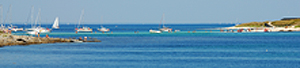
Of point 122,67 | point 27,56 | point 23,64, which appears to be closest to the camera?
point 122,67

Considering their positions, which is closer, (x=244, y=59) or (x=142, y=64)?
(x=142, y=64)

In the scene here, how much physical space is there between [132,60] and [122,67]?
707cm

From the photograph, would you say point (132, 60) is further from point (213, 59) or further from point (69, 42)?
point (69, 42)

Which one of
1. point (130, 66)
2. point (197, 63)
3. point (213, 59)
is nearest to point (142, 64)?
point (130, 66)

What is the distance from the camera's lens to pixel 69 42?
8644 cm

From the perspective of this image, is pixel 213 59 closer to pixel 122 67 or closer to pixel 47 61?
pixel 122 67

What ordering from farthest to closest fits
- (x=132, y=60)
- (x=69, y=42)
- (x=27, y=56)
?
1. (x=69, y=42)
2. (x=27, y=56)
3. (x=132, y=60)

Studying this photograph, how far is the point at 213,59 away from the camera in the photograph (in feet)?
171

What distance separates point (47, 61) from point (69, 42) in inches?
1434

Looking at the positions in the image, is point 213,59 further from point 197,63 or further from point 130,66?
point 130,66

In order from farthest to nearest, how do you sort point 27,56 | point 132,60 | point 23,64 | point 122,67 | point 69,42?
point 69,42
point 27,56
point 132,60
point 23,64
point 122,67

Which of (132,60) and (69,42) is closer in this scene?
(132,60)

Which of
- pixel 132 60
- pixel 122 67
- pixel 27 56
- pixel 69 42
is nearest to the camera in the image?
pixel 122 67

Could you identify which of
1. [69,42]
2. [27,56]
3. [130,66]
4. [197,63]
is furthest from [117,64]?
[69,42]
